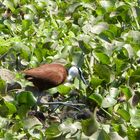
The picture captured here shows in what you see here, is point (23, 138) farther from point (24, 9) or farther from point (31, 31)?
point (24, 9)

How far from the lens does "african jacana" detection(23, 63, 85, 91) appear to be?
6.40ft

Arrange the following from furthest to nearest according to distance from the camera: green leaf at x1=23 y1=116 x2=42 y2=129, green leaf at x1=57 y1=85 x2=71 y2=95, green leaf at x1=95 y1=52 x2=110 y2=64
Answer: green leaf at x1=95 y1=52 x2=110 y2=64 → green leaf at x1=57 y1=85 x2=71 y2=95 → green leaf at x1=23 y1=116 x2=42 y2=129

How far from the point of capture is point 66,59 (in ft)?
7.24

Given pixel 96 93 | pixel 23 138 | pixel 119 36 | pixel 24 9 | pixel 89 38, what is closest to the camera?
pixel 23 138

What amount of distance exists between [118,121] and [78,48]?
16.9 inches

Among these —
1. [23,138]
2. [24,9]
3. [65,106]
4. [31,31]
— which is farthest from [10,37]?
[23,138]

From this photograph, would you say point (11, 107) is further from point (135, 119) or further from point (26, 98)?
point (135, 119)

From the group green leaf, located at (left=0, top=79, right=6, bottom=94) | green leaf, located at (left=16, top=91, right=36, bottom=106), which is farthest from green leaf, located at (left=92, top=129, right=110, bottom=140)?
green leaf, located at (left=0, top=79, right=6, bottom=94)

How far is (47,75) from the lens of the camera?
77.4 inches

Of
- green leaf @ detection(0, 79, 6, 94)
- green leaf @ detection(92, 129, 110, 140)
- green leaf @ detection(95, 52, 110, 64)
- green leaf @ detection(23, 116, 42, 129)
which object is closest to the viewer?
green leaf @ detection(92, 129, 110, 140)

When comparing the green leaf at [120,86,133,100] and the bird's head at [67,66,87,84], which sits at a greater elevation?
the bird's head at [67,66,87,84]

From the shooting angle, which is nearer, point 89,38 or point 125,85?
point 125,85

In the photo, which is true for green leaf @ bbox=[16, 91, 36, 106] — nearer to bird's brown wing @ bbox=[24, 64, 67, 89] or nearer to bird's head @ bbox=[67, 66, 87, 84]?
bird's brown wing @ bbox=[24, 64, 67, 89]

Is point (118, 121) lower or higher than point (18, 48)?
lower
